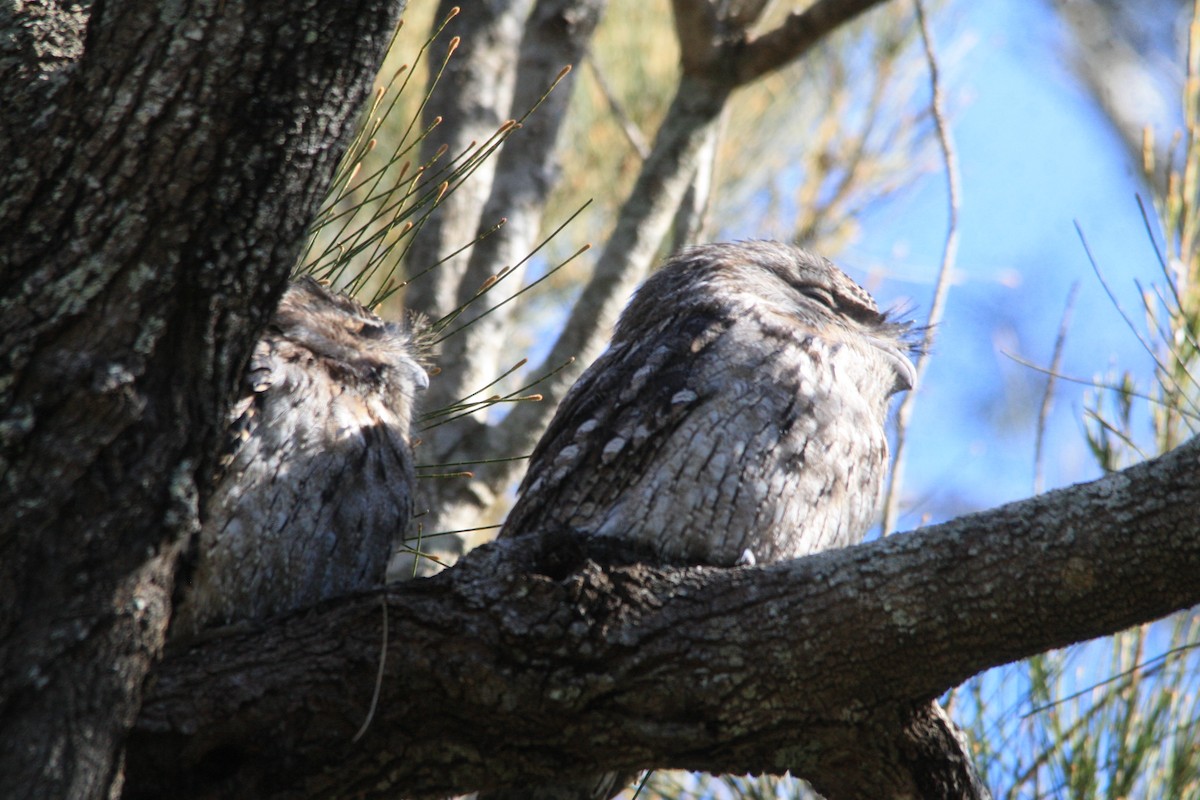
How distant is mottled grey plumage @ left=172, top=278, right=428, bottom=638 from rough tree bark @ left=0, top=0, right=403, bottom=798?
1.24 feet

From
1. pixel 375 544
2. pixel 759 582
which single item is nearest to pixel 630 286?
pixel 375 544

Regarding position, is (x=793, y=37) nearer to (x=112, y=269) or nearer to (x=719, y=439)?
(x=719, y=439)

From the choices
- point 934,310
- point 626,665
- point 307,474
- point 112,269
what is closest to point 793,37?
point 934,310

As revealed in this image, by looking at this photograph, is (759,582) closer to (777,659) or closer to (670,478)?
(777,659)

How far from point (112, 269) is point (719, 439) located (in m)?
1.53

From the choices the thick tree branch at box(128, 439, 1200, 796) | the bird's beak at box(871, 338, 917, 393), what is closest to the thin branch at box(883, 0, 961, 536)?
the bird's beak at box(871, 338, 917, 393)

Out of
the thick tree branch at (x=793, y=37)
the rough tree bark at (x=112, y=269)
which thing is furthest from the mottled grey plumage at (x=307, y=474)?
the thick tree branch at (x=793, y=37)

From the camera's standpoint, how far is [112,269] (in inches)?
71.0

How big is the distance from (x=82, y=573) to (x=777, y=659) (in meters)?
1.13

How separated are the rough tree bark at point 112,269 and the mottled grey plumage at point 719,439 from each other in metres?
1.08

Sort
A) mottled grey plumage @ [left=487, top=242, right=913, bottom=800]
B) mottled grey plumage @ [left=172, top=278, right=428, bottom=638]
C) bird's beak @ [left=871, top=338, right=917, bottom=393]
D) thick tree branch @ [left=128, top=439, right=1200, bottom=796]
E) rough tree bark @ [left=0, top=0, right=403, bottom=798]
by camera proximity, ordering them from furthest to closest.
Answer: bird's beak @ [left=871, top=338, right=917, bottom=393], mottled grey plumage @ [left=487, top=242, right=913, bottom=800], mottled grey plumage @ [left=172, top=278, right=428, bottom=638], thick tree branch @ [left=128, top=439, right=1200, bottom=796], rough tree bark @ [left=0, top=0, right=403, bottom=798]

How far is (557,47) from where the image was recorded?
4.91 meters

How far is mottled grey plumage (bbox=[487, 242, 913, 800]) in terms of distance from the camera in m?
2.91

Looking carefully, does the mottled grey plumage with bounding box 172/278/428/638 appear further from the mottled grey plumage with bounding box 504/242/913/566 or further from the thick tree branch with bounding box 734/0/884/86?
the thick tree branch with bounding box 734/0/884/86
